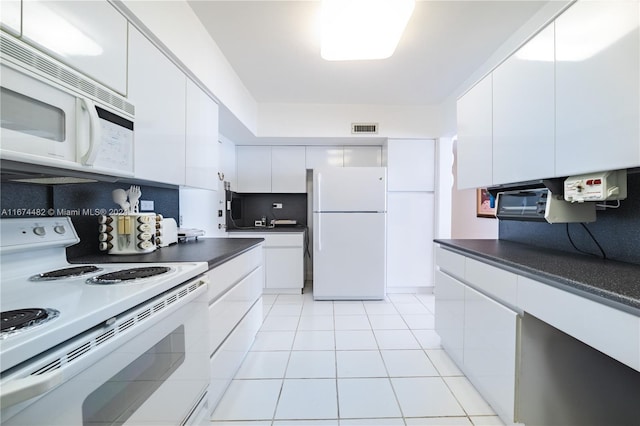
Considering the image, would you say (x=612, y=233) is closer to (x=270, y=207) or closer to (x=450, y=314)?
(x=450, y=314)

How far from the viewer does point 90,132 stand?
104 centimetres

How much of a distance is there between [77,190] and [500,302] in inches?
91.5

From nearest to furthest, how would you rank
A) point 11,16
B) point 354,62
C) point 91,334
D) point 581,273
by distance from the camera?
point 91,334
point 11,16
point 581,273
point 354,62

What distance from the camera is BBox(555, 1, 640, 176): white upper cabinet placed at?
0.99 meters

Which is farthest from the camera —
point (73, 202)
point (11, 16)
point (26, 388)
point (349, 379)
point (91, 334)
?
point (349, 379)

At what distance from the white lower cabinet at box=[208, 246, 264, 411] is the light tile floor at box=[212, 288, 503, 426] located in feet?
0.48

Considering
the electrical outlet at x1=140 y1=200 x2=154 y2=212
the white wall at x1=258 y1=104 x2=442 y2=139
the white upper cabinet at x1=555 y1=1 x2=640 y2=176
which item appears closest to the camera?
the white upper cabinet at x1=555 y1=1 x2=640 y2=176

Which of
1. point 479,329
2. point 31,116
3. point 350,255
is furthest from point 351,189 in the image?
point 31,116

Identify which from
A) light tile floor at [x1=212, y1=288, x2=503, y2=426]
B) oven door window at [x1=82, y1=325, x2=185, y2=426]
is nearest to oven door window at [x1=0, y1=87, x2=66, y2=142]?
oven door window at [x1=82, y1=325, x2=185, y2=426]

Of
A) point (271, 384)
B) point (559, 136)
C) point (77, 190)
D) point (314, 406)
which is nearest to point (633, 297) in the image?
point (559, 136)

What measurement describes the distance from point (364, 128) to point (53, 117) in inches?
121

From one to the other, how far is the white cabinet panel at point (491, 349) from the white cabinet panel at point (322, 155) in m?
2.67

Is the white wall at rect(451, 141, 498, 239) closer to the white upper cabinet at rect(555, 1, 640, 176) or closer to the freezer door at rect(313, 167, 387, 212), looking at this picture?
the freezer door at rect(313, 167, 387, 212)

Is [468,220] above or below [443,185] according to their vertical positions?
below
